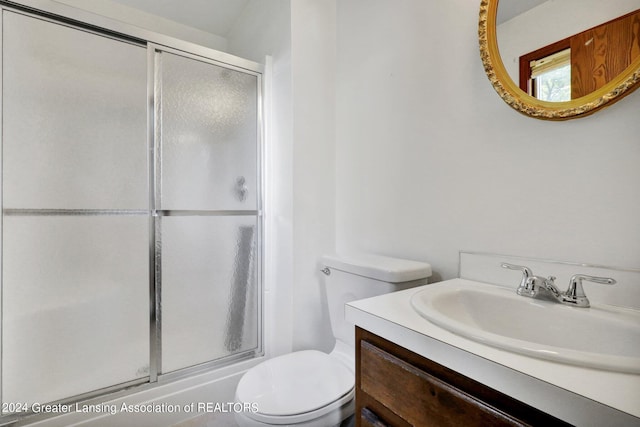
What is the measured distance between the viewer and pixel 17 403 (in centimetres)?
118

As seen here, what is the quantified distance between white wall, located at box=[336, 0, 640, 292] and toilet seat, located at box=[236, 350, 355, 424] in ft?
1.86

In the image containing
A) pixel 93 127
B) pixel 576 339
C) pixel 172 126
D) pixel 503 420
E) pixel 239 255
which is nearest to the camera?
pixel 503 420

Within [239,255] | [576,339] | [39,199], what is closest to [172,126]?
[39,199]

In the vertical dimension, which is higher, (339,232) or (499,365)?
(339,232)

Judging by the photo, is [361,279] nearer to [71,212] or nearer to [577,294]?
[577,294]

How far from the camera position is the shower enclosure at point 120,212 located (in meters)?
1.19

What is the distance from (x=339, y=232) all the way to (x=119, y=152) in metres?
1.17

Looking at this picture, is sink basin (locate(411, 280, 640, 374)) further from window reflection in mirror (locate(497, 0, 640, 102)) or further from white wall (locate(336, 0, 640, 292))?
window reflection in mirror (locate(497, 0, 640, 102))

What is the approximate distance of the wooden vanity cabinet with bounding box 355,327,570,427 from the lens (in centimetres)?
47

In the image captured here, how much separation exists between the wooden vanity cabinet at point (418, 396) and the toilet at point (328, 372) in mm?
265

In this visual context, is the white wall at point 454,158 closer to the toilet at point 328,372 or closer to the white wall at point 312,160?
the white wall at point 312,160

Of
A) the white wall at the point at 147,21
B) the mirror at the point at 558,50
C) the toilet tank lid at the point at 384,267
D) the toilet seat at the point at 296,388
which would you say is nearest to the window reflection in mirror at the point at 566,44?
the mirror at the point at 558,50

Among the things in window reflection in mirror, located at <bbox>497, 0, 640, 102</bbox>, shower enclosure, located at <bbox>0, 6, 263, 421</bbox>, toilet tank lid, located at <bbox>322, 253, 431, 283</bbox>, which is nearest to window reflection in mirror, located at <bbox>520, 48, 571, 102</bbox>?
window reflection in mirror, located at <bbox>497, 0, 640, 102</bbox>

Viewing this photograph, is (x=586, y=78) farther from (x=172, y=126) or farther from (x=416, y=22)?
(x=172, y=126)
